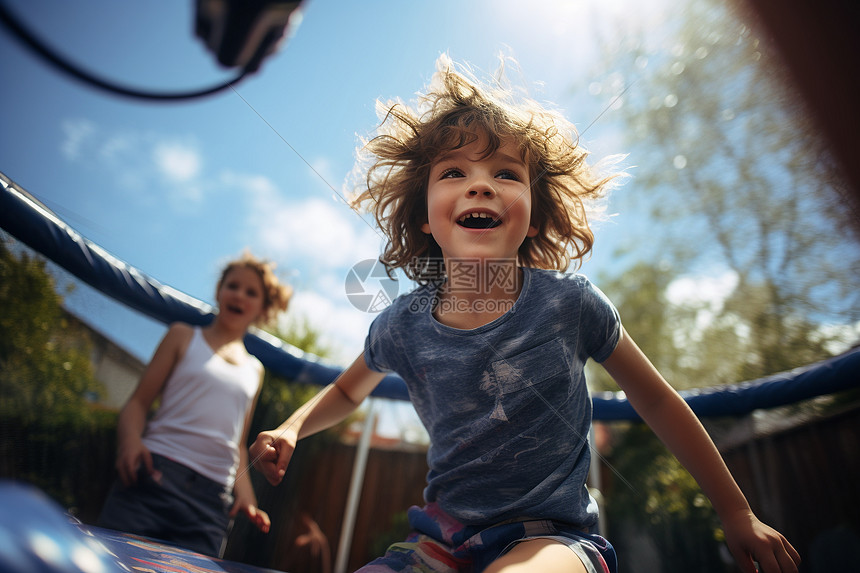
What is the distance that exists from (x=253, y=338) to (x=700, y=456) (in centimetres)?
97

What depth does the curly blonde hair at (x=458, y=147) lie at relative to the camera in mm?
673

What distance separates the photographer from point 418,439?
141 centimetres

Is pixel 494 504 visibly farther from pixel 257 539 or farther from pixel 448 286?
pixel 257 539

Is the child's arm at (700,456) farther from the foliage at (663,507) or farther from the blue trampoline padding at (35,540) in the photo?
the blue trampoline padding at (35,540)

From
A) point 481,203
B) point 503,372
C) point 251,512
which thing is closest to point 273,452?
point 503,372

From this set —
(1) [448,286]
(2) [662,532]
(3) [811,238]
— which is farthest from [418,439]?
(3) [811,238]

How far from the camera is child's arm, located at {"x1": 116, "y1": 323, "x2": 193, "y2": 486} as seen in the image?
78cm

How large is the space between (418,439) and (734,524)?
40.3 inches

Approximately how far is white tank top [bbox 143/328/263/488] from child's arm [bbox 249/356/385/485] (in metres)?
0.27

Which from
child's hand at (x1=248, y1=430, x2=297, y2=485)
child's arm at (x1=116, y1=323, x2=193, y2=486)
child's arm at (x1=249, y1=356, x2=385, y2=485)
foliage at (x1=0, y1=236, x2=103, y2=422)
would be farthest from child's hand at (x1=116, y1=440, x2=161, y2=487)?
child's hand at (x1=248, y1=430, x2=297, y2=485)

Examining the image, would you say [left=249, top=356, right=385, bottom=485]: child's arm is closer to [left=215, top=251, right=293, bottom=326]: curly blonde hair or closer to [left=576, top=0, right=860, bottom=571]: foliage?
[left=215, top=251, right=293, bottom=326]: curly blonde hair

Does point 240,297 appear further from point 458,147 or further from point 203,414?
point 458,147

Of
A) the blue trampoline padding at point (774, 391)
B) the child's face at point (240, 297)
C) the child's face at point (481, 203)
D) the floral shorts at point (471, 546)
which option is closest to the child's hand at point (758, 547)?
the floral shorts at point (471, 546)

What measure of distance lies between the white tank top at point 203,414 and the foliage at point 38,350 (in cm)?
13
